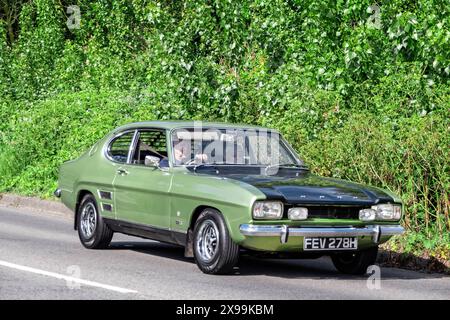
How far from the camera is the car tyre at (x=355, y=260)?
10.2m

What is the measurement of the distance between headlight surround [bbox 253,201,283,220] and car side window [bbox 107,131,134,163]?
2.78m

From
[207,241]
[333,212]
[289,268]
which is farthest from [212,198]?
[289,268]

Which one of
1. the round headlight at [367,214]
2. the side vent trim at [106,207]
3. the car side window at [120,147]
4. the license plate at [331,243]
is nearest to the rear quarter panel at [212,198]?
the license plate at [331,243]

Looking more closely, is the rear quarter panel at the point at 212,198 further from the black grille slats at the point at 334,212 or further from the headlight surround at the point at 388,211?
the headlight surround at the point at 388,211

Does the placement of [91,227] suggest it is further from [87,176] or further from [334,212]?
[334,212]

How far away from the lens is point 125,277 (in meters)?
9.41

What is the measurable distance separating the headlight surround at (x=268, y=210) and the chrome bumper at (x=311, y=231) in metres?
0.10

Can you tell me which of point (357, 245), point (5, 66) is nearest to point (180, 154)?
point (357, 245)

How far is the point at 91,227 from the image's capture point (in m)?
11.9

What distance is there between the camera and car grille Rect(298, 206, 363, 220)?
956cm

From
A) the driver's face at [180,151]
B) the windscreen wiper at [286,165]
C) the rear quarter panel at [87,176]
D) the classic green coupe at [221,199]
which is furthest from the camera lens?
the rear quarter panel at [87,176]

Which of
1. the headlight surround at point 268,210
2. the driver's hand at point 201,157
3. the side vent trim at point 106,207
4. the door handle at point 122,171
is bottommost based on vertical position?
the side vent trim at point 106,207

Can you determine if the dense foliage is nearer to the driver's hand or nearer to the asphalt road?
the asphalt road
